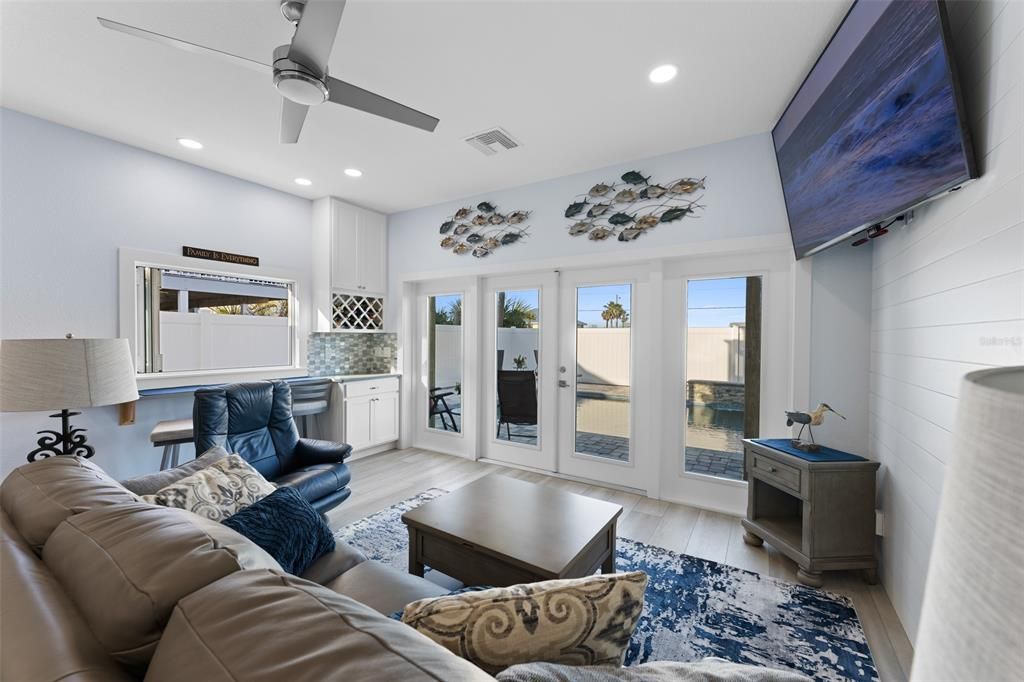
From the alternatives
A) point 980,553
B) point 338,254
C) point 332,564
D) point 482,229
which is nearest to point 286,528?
point 332,564

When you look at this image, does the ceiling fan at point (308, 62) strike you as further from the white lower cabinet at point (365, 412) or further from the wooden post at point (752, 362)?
the white lower cabinet at point (365, 412)

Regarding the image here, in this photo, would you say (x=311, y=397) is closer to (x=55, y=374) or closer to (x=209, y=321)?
(x=209, y=321)

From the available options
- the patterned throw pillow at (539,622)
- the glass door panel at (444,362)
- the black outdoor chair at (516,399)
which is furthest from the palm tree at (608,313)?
the patterned throw pillow at (539,622)

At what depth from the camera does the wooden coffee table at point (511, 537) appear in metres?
1.74

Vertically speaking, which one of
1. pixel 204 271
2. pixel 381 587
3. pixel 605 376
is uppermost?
pixel 204 271

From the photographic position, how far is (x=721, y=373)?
3293mm

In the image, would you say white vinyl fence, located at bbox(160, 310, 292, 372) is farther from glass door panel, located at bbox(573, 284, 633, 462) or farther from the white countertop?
glass door panel, located at bbox(573, 284, 633, 462)

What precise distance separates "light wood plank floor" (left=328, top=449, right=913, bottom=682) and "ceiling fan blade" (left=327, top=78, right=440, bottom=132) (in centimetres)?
260

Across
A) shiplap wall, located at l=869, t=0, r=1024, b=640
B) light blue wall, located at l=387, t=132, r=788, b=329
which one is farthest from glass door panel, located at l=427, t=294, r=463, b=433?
shiplap wall, located at l=869, t=0, r=1024, b=640

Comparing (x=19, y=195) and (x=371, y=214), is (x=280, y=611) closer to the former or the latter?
(x=19, y=195)

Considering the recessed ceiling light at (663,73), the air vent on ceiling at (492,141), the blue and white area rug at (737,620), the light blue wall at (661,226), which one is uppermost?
the recessed ceiling light at (663,73)

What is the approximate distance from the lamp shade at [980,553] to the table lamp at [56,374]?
8.00 ft

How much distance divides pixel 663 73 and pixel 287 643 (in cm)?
291

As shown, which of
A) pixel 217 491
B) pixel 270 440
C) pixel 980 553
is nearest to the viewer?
pixel 980 553
